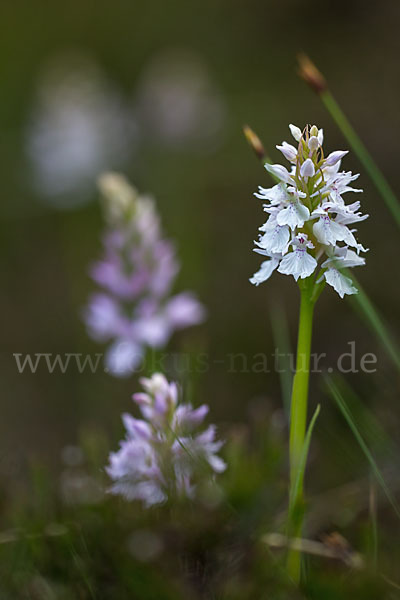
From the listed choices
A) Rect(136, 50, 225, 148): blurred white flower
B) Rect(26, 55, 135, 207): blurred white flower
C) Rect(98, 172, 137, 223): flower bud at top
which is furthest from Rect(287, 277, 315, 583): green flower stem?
Rect(136, 50, 225, 148): blurred white flower

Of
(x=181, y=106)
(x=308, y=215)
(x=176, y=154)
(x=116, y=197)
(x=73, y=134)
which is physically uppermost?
(x=73, y=134)

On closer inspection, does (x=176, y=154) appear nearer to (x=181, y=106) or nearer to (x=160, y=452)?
(x=181, y=106)

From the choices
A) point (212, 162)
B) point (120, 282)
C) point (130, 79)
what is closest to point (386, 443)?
point (120, 282)

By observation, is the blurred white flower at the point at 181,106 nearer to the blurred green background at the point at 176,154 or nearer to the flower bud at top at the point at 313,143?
the blurred green background at the point at 176,154

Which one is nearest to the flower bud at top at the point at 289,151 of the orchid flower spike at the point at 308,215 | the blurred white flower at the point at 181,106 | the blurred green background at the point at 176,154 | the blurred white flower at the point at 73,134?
the orchid flower spike at the point at 308,215

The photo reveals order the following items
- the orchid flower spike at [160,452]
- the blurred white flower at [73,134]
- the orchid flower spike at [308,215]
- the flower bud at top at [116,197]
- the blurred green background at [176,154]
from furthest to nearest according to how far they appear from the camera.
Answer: the blurred white flower at [73,134] → the blurred green background at [176,154] → the flower bud at top at [116,197] → the orchid flower spike at [160,452] → the orchid flower spike at [308,215]

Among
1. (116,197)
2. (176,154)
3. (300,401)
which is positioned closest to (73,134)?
(176,154)

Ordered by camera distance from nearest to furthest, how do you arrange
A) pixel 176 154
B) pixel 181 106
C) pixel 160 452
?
pixel 160 452 → pixel 181 106 → pixel 176 154

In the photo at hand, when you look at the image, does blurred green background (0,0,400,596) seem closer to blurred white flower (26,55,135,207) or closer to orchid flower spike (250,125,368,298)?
blurred white flower (26,55,135,207)
